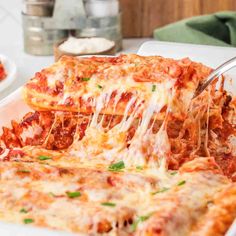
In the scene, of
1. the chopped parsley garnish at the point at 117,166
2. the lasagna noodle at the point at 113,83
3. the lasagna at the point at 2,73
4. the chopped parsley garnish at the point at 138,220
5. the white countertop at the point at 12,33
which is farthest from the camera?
the white countertop at the point at 12,33

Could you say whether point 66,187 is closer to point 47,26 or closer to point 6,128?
point 6,128

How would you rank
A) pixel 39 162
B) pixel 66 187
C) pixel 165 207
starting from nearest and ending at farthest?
pixel 165 207, pixel 66 187, pixel 39 162

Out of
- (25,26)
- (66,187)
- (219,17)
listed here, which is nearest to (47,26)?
(25,26)

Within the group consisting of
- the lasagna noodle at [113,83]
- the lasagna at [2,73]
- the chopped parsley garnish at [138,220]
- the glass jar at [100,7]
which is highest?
the lasagna noodle at [113,83]

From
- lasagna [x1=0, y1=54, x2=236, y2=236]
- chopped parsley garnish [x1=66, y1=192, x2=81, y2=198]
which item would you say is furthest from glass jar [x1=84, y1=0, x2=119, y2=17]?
chopped parsley garnish [x1=66, y1=192, x2=81, y2=198]

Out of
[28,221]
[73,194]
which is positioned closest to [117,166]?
[73,194]

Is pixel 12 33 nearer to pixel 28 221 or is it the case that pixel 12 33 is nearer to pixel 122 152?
pixel 122 152

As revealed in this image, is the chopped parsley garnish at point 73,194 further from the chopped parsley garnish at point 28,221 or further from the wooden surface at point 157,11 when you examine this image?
the wooden surface at point 157,11

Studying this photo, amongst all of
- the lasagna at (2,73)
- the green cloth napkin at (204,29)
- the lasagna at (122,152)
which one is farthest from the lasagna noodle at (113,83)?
the green cloth napkin at (204,29)
